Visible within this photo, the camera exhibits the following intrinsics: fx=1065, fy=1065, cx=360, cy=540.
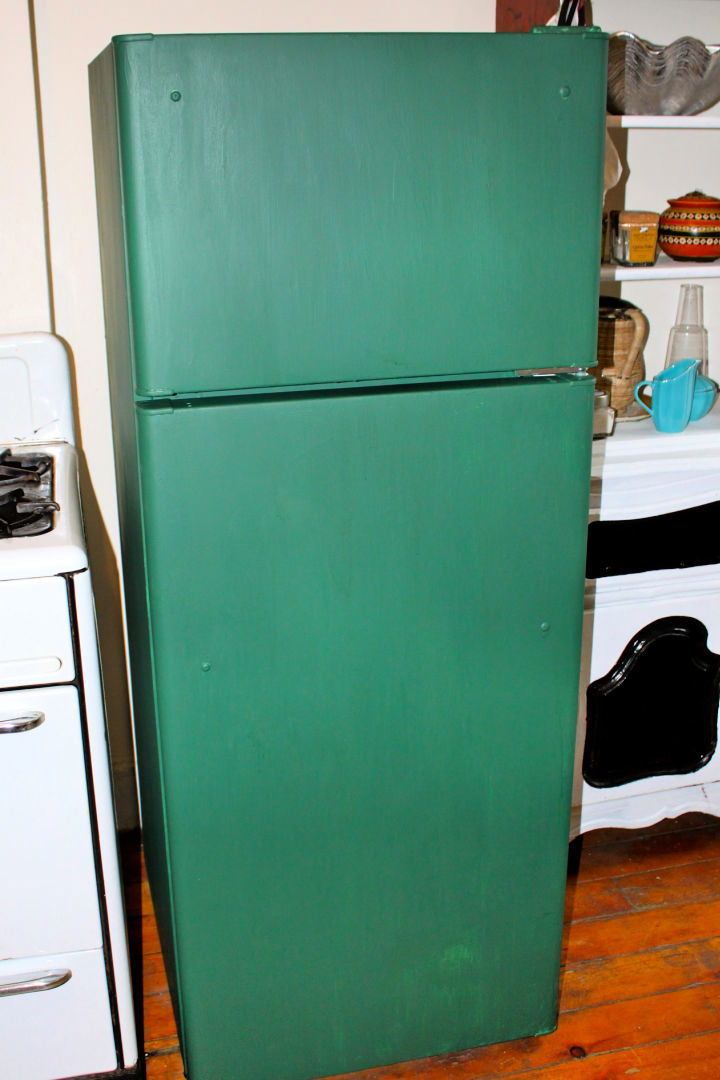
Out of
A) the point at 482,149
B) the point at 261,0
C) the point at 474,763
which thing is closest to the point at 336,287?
the point at 482,149

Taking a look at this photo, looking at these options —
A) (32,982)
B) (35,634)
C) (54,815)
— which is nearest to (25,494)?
(35,634)

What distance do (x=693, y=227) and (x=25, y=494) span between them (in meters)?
1.43

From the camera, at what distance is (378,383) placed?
1.44 m

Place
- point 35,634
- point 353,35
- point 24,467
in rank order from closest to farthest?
point 353,35
point 35,634
point 24,467

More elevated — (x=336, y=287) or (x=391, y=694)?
(x=336, y=287)

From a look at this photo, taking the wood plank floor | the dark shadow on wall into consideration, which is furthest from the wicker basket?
the dark shadow on wall

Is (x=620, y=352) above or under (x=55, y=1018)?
above

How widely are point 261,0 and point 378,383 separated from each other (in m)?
0.97

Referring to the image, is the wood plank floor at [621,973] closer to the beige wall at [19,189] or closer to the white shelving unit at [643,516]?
the white shelving unit at [643,516]

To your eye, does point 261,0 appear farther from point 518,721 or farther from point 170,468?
point 518,721

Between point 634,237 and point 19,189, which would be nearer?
point 19,189

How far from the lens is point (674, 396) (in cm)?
211

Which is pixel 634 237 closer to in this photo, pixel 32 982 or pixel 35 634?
pixel 35 634

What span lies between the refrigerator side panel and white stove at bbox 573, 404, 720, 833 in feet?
2.80
